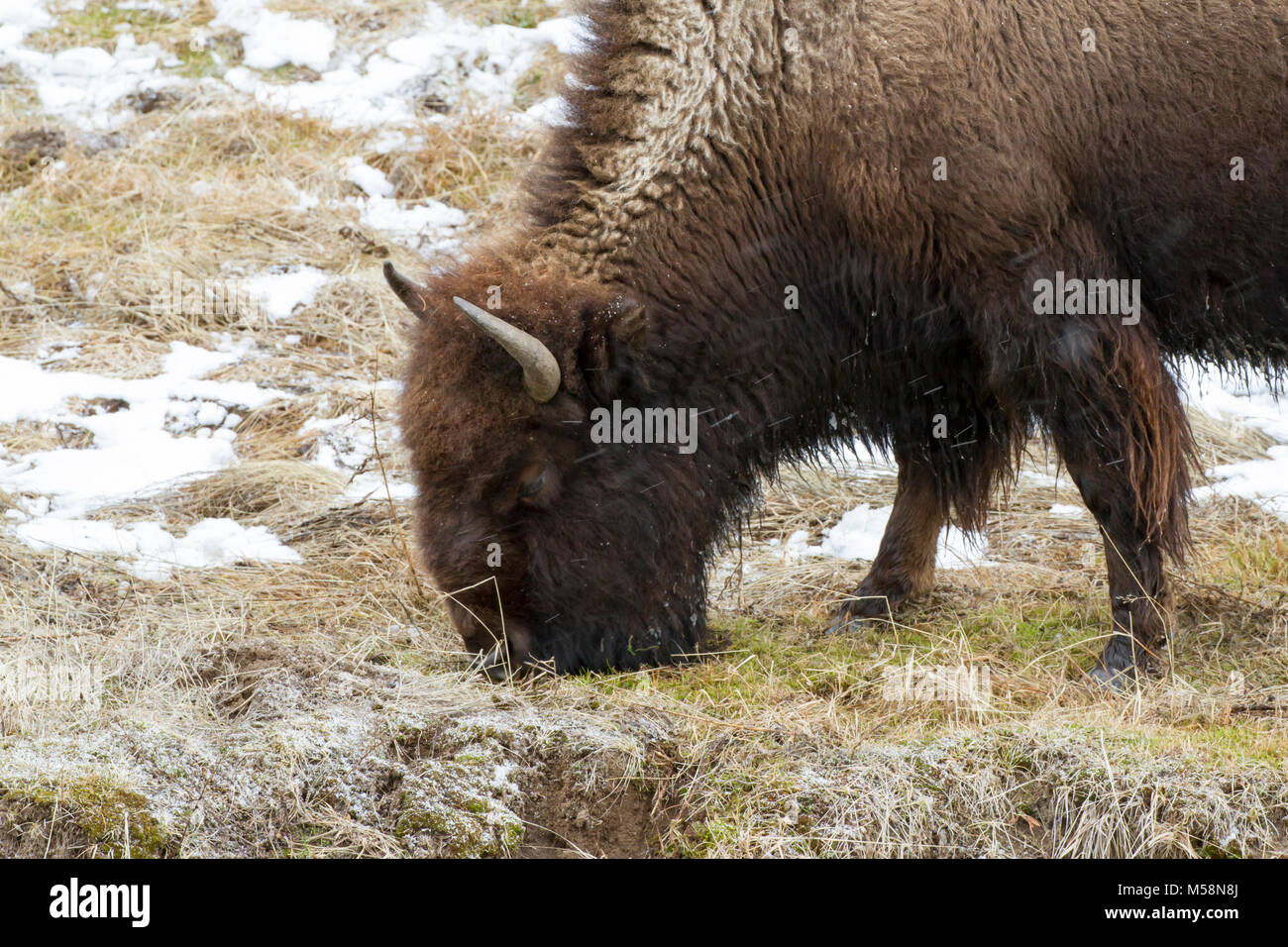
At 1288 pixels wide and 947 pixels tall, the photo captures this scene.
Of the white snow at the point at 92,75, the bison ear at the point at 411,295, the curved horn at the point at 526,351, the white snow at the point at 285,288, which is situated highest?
the white snow at the point at 92,75

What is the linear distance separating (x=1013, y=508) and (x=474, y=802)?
3634mm

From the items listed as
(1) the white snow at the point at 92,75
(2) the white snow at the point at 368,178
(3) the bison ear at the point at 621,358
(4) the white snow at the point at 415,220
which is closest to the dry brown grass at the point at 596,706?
(3) the bison ear at the point at 621,358

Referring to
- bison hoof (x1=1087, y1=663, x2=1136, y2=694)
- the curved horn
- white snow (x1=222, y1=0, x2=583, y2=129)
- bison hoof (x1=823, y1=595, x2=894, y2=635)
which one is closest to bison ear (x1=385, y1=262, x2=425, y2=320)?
the curved horn

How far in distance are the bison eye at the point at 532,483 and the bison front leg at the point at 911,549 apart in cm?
158

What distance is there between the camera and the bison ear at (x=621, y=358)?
4.11 metres

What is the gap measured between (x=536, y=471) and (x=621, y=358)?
0.44m

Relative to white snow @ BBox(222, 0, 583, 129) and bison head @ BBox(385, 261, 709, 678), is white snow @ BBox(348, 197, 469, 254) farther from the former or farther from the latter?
bison head @ BBox(385, 261, 709, 678)

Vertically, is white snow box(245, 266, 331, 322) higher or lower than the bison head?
higher

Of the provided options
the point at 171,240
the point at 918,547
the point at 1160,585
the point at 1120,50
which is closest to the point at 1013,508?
the point at 918,547

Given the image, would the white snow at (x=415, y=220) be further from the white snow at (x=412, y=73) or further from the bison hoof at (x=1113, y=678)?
the bison hoof at (x=1113, y=678)

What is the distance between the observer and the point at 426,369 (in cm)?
413


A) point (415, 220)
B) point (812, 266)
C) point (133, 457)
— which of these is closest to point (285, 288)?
point (415, 220)

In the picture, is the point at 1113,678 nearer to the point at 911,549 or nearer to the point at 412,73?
the point at 911,549

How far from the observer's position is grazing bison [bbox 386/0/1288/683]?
4160 mm
